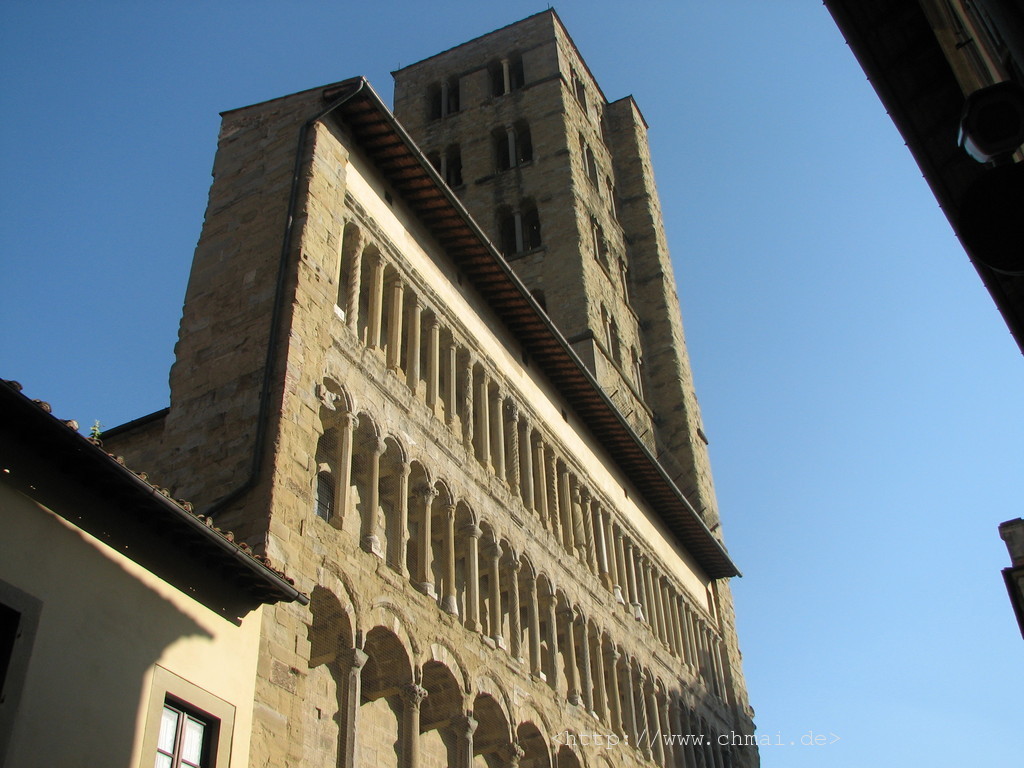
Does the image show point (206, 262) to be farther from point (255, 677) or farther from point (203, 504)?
point (255, 677)

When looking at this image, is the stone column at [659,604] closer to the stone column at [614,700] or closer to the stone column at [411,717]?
the stone column at [614,700]

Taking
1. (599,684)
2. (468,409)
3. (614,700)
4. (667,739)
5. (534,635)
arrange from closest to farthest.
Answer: (534,635), (468,409), (599,684), (614,700), (667,739)

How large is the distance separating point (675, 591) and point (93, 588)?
734 inches

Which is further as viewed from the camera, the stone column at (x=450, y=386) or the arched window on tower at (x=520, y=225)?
the arched window on tower at (x=520, y=225)

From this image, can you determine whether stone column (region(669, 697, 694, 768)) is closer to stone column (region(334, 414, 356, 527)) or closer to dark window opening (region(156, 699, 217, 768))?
stone column (region(334, 414, 356, 527))

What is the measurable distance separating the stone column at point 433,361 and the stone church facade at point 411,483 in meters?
0.04

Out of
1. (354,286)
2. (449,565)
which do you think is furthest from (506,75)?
(449,565)

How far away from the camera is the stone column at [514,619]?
1648 cm

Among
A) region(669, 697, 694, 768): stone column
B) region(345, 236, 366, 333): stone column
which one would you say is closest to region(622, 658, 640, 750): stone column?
region(669, 697, 694, 768): stone column

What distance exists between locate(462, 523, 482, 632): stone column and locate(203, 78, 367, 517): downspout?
4426 millimetres

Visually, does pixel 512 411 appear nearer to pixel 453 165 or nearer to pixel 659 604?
pixel 659 604

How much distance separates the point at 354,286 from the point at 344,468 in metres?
3.07

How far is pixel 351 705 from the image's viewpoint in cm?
1222

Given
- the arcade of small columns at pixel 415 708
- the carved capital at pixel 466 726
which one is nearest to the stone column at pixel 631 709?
the arcade of small columns at pixel 415 708
